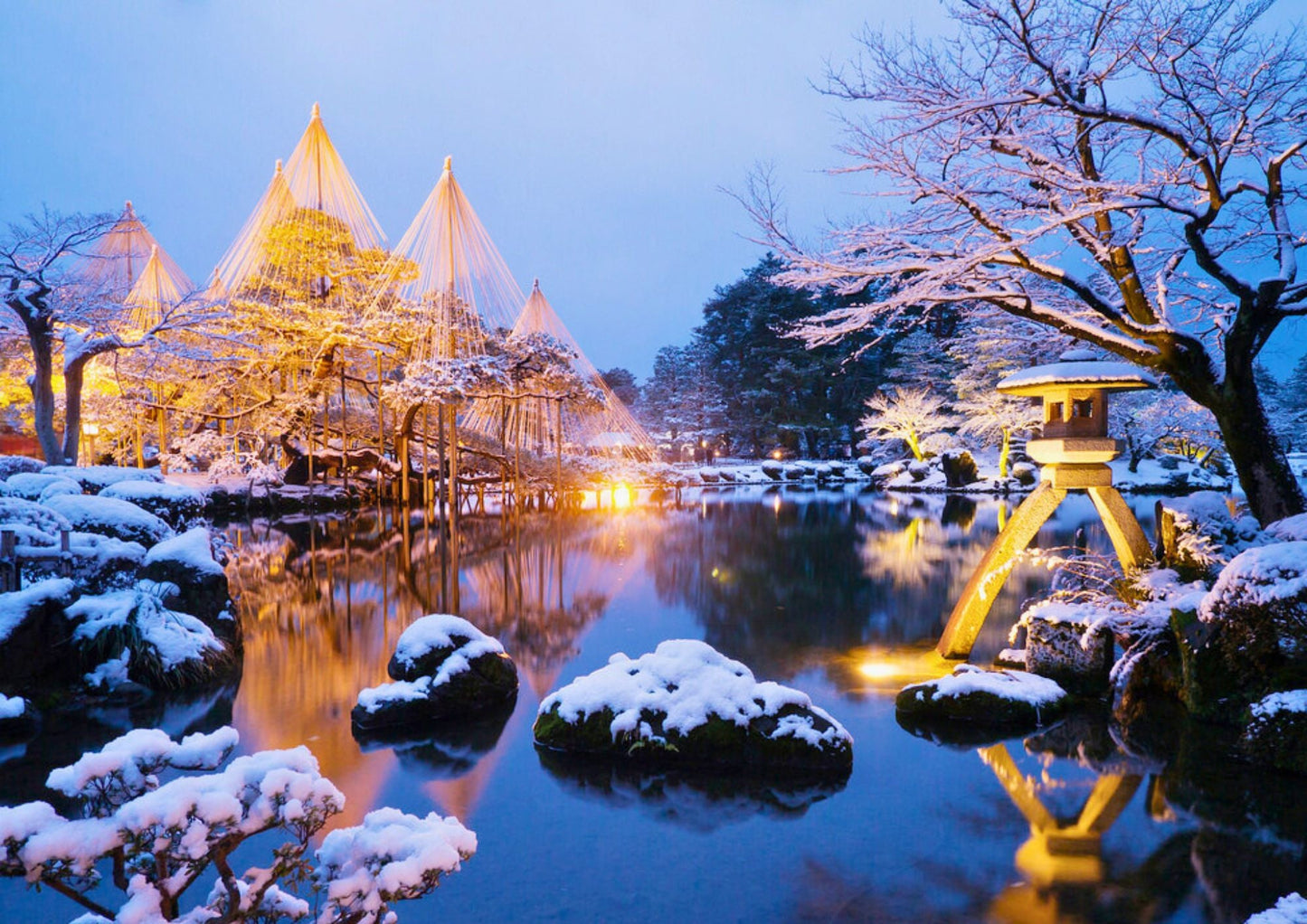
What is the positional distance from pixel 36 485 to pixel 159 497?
1.27 meters

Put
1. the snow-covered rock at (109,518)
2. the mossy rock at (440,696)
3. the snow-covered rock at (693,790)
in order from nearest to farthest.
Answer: the snow-covered rock at (693,790)
the mossy rock at (440,696)
the snow-covered rock at (109,518)

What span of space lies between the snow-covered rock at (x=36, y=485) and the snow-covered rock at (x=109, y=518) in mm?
1134

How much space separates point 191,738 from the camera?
6.63ft

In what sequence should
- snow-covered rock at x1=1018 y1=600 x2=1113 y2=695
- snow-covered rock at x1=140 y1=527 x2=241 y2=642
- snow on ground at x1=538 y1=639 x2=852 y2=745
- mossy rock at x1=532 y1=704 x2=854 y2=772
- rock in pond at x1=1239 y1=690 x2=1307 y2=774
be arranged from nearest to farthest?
rock in pond at x1=1239 y1=690 x2=1307 y2=774
mossy rock at x1=532 y1=704 x2=854 y2=772
snow on ground at x1=538 y1=639 x2=852 y2=745
snow-covered rock at x1=1018 y1=600 x2=1113 y2=695
snow-covered rock at x1=140 y1=527 x2=241 y2=642

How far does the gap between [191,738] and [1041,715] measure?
495 centimetres

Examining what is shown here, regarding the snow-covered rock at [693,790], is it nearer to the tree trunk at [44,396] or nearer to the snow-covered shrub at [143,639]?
the snow-covered shrub at [143,639]

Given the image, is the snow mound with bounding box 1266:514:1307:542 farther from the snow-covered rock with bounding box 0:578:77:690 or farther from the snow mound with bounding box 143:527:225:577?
the snow-covered rock with bounding box 0:578:77:690

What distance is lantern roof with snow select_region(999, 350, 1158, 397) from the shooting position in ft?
18.1

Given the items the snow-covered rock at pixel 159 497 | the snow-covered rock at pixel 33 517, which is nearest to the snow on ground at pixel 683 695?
the snow-covered rock at pixel 33 517

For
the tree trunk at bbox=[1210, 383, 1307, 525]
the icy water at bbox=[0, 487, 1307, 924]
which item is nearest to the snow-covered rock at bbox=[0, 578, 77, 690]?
the icy water at bbox=[0, 487, 1307, 924]

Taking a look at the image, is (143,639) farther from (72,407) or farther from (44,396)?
(44,396)

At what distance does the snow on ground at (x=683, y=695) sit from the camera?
4449 millimetres

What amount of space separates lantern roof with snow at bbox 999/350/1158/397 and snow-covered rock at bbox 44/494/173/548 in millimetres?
7998

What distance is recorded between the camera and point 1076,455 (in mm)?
5668
